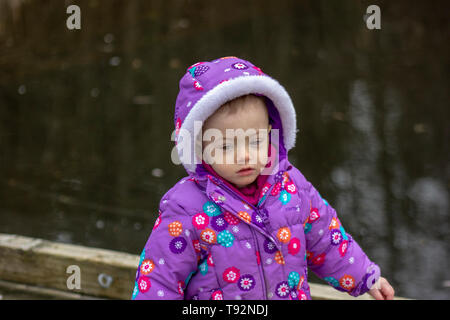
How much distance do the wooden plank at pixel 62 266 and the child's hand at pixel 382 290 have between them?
115cm

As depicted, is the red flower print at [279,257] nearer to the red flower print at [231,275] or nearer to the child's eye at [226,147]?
the red flower print at [231,275]

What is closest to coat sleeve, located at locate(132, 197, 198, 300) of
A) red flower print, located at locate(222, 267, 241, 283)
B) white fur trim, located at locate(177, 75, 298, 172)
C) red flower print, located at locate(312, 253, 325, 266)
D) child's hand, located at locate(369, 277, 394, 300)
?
red flower print, located at locate(222, 267, 241, 283)

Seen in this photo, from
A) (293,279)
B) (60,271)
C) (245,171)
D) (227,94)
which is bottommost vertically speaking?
(60,271)

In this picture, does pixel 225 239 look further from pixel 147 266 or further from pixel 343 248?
pixel 343 248

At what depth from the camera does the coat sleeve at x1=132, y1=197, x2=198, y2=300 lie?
206 centimetres

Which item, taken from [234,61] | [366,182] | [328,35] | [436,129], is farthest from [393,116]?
[234,61]

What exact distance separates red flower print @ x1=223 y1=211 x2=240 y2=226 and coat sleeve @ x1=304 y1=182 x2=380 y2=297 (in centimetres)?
26

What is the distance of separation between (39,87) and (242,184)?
5112 mm

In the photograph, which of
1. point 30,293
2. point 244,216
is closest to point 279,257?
point 244,216

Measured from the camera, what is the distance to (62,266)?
10.5 ft

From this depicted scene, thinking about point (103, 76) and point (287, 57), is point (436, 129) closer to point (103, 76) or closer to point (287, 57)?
point (287, 57)

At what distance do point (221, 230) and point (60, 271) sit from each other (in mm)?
1366

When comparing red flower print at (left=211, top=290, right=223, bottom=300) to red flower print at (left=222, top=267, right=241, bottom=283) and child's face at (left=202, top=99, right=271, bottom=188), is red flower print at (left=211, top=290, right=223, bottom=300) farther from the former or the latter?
child's face at (left=202, top=99, right=271, bottom=188)
